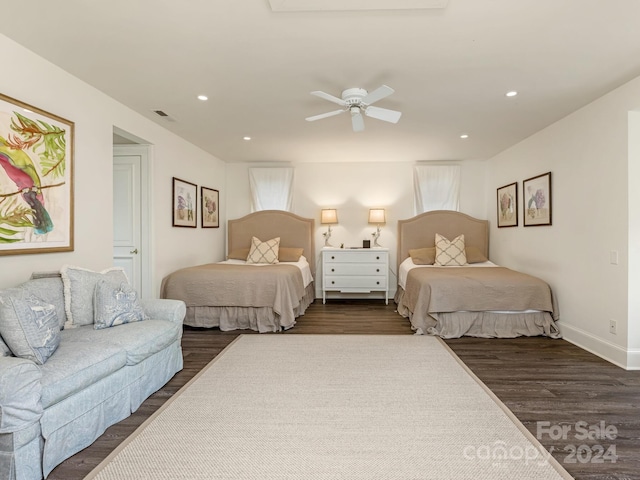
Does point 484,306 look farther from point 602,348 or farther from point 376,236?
point 376,236

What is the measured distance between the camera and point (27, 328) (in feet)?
6.02

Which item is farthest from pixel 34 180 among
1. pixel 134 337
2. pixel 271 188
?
pixel 271 188

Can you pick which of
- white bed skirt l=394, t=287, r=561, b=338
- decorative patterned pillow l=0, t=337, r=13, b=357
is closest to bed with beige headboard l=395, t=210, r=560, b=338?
white bed skirt l=394, t=287, r=561, b=338

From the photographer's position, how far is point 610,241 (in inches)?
124

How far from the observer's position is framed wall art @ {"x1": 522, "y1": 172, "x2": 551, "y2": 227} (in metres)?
4.09

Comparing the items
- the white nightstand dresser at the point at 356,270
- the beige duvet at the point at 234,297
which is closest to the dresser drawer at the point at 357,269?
the white nightstand dresser at the point at 356,270

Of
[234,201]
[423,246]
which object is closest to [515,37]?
[423,246]

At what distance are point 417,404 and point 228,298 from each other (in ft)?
8.19

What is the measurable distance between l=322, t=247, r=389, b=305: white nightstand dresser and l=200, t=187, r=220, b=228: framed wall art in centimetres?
187

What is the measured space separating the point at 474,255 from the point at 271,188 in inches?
139

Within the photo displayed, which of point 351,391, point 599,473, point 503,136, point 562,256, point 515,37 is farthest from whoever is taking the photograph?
point 503,136

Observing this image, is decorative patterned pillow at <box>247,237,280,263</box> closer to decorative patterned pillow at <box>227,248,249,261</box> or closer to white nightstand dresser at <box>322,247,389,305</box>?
decorative patterned pillow at <box>227,248,249,261</box>

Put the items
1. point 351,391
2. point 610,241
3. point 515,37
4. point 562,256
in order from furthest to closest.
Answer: point 562,256 → point 610,241 → point 351,391 → point 515,37

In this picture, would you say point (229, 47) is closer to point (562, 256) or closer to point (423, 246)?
point (562, 256)
